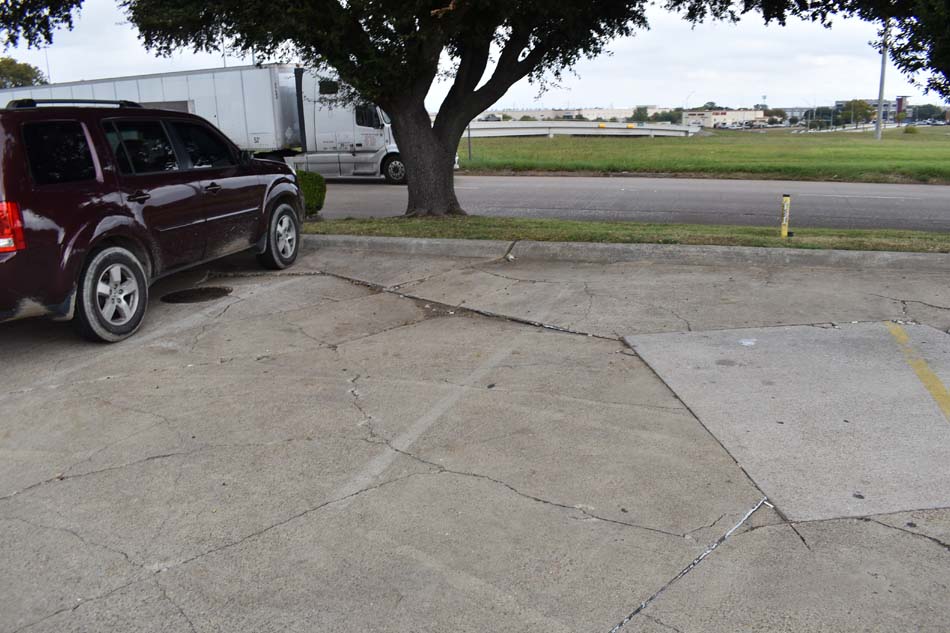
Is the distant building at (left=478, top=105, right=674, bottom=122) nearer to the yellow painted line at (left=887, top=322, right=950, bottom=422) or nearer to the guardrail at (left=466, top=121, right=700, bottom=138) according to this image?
the guardrail at (left=466, top=121, right=700, bottom=138)

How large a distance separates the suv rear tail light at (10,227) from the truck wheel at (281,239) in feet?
11.3

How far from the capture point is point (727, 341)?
669 cm

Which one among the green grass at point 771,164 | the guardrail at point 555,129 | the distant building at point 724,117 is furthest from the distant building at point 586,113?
the green grass at point 771,164

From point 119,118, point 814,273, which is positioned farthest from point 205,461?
point 814,273

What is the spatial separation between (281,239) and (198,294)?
1.39 metres

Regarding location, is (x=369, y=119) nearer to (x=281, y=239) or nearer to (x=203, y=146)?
(x=281, y=239)

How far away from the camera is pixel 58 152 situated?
6629 millimetres

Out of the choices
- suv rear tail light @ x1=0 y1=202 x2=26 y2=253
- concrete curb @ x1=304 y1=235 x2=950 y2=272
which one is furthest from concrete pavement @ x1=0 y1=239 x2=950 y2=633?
concrete curb @ x1=304 y1=235 x2=950 y2=272

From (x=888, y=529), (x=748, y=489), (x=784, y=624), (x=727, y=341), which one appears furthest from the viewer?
(x=727, y=341)

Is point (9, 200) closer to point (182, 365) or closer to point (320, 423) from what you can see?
point (182, 365)

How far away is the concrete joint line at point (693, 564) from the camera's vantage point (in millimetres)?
3227

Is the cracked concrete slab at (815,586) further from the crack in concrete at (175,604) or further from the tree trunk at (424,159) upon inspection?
the tree trunk at (424,159)

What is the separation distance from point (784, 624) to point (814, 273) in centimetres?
631

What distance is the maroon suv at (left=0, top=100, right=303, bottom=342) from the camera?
20.4 feet
